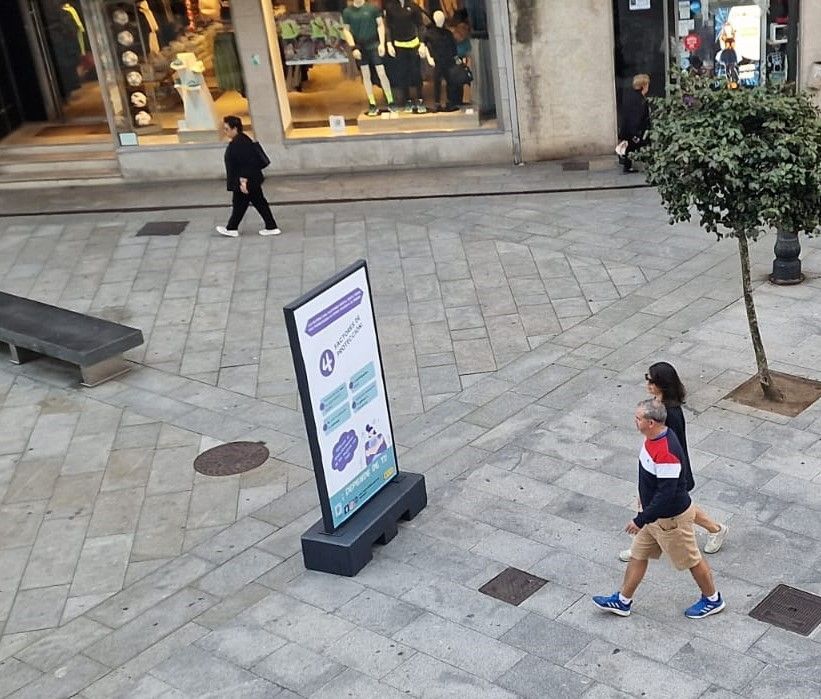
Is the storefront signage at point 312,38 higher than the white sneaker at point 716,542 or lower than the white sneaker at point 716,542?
Result: higher

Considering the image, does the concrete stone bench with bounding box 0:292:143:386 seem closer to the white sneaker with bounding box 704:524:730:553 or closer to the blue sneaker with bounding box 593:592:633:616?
the blue sneaker with bounding box 593:592:633:616

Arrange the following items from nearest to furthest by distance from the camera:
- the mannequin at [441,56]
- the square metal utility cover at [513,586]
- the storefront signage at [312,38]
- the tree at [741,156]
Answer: the square metal utility cover at [513,586] → the tree at [741,156] → the mannequin at [441,56] → the storefront signage at [312,38]

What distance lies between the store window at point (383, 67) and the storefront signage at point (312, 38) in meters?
0.02

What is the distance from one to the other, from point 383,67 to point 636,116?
436 cm

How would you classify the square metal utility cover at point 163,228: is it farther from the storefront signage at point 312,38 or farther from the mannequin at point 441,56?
the mannequin at point 441,56

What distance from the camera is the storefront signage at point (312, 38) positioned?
18.7m

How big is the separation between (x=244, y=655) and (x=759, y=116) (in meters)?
5.88

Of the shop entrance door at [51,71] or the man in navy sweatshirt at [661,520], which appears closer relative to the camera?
the man in navy sweatshirt at [661,520]

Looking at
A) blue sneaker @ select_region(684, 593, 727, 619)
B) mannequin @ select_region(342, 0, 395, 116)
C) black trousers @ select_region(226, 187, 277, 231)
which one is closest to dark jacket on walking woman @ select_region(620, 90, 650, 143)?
mannequin @ select_region(342, 0, 395, 116)

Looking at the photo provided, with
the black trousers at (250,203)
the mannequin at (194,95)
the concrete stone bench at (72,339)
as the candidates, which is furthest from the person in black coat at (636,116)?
the concrete stone bench at (72,339)

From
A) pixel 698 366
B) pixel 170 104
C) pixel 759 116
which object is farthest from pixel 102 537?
pixel 170 104

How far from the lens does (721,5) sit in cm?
1755

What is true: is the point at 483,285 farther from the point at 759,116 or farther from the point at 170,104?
the point at 170,104

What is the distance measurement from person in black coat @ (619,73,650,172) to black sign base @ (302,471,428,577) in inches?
354
